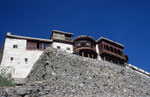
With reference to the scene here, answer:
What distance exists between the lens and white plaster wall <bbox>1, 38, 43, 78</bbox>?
29008mm

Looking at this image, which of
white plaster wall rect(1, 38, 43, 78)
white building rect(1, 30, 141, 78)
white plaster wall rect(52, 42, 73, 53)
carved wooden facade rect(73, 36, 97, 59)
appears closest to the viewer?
white plaster wall rect(1, 38, 43, 78)

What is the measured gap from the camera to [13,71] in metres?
28.3

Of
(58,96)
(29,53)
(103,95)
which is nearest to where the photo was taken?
(58,96)

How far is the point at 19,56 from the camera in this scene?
30.9 metres

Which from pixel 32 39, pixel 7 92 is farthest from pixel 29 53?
pixel 7 92

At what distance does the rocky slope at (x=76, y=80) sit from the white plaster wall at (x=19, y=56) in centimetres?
643

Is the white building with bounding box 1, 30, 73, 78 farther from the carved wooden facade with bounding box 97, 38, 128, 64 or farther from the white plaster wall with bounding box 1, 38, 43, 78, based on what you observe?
the carved wooden facade with bounding box 97, 38, 128, 64

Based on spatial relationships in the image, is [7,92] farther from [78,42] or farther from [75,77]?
[78,42]

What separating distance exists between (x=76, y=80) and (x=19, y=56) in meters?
14.3

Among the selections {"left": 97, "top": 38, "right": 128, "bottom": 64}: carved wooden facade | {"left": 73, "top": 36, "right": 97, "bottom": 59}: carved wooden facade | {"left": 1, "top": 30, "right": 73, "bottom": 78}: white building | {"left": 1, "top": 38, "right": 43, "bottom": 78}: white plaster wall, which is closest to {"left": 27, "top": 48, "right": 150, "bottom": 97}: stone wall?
{"left": 1, "top": 38, "right": 43, "bottom": 78}: white plaster wall

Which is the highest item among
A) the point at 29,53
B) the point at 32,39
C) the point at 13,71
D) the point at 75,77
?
the point at 32,39

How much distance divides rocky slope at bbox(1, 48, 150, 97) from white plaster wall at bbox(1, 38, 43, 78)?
643cm

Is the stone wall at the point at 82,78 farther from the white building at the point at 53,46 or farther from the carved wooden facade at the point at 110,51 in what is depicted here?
the carved wooden facade at the point at 110,51

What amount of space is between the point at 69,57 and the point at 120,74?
854 centimetres
